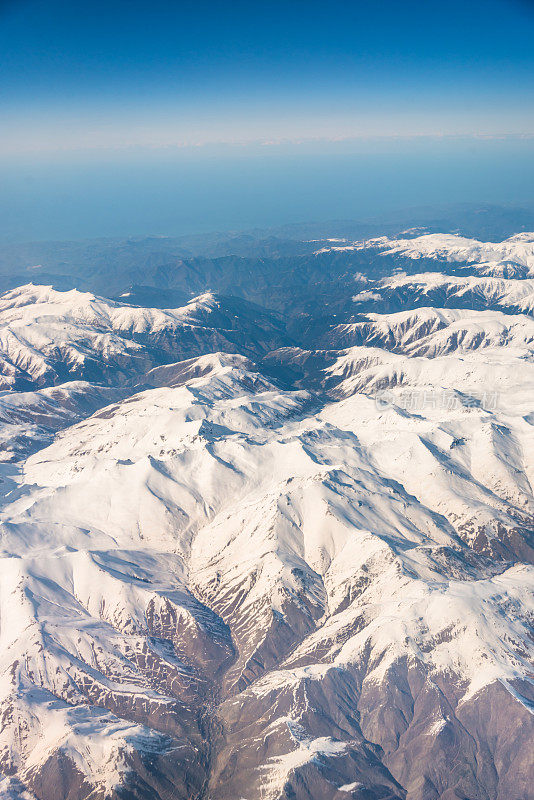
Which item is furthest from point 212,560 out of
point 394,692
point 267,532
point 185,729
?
point 394,692

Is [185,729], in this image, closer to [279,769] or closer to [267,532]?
[279,769]

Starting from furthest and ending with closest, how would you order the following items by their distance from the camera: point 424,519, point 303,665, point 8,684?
point 424,519
point 303,665
point 8,684

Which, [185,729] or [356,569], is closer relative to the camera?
[185,729]

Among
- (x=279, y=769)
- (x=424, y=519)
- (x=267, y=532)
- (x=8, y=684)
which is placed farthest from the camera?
(x=424, y=519)

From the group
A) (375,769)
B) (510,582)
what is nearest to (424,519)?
(510,582)

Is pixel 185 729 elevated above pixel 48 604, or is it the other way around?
pixel 48 604

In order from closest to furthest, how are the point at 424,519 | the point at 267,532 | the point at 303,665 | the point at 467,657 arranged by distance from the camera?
the point at 467,657 → the point at 303,665 → the point at 267,532 → the point at 424,519

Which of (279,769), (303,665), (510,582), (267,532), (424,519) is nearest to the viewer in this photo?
(279,769)

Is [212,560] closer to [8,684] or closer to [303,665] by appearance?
[303,665]

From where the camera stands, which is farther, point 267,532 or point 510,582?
point 267,532
